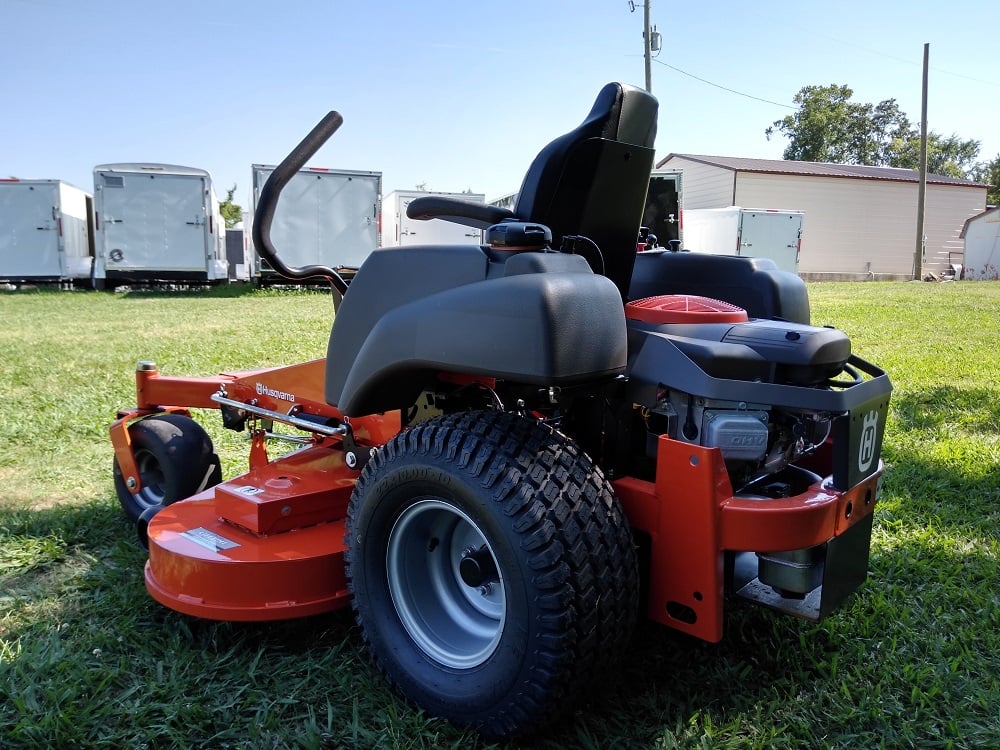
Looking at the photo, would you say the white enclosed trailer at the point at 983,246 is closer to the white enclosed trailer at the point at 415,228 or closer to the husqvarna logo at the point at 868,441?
the white enclosed trailer at the point at 415,228

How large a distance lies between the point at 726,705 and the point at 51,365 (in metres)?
7.15

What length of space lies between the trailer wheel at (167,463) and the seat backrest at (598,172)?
193 centimetres

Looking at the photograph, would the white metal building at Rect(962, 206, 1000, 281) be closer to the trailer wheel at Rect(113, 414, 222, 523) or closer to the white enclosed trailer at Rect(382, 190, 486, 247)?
the white enclosed trailer at Rect(382, 190, 486, 247)

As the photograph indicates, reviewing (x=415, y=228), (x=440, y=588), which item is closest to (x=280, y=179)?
(x=440, y=588)

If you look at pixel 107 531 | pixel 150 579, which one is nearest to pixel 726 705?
pixel 150 579

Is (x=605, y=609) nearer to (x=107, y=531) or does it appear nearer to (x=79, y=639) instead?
(x=79, y=639)

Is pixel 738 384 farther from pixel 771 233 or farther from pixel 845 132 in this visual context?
pixel 845 132

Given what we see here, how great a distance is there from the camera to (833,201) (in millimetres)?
32125

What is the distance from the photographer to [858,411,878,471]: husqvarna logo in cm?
200

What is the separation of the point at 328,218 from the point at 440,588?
14732mm

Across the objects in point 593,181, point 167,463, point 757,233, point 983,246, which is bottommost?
point 167,463

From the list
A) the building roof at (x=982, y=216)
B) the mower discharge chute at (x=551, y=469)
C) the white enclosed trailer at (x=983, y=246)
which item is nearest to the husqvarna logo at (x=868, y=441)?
the mower discharge chute at (x=551, y=469)

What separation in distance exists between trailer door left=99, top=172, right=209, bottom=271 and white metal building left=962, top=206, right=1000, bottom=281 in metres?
30.0

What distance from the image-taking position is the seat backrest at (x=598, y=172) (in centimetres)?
224
